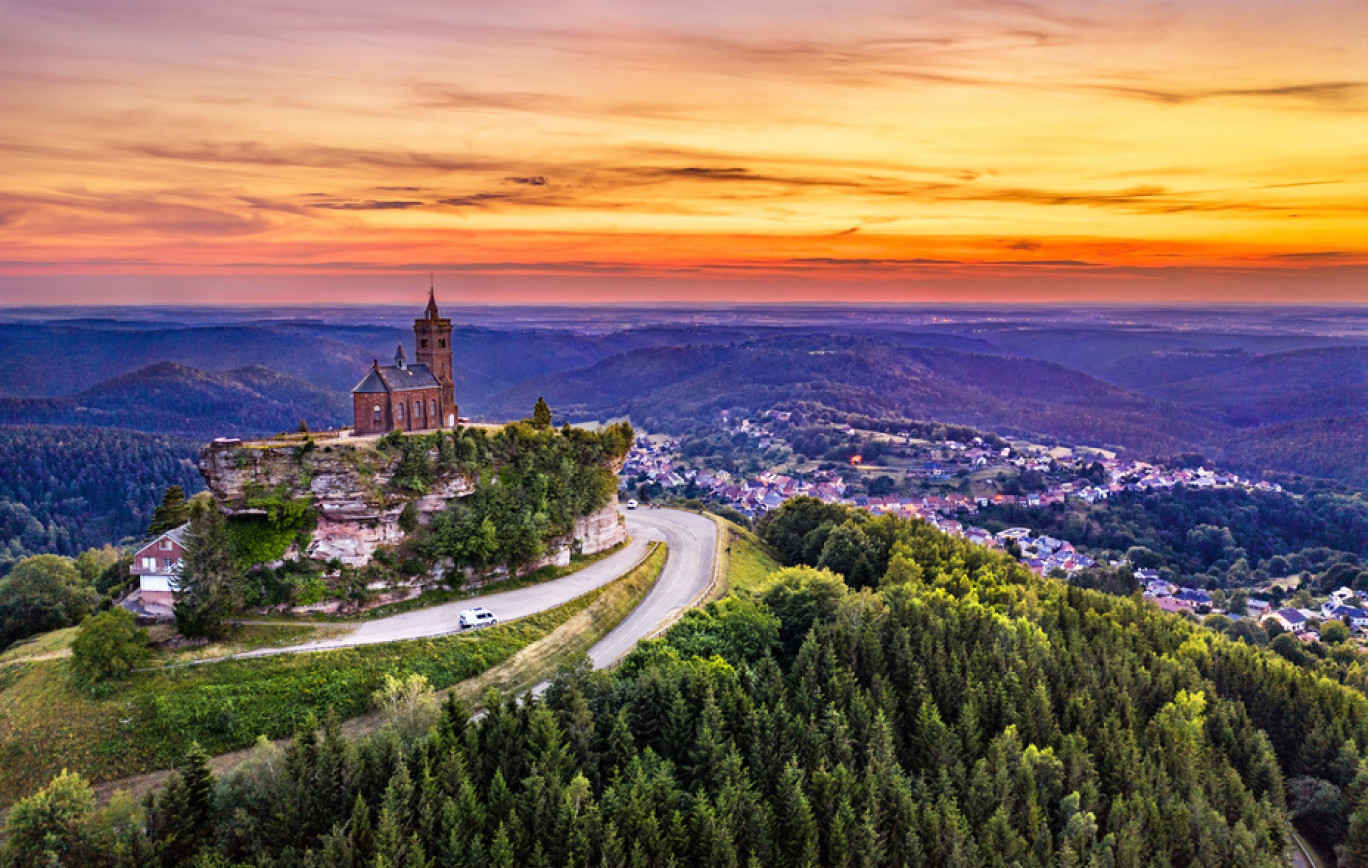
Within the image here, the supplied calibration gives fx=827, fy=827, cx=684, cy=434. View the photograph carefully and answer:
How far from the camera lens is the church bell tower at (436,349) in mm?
63062

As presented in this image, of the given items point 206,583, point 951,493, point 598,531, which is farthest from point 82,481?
point 951,493

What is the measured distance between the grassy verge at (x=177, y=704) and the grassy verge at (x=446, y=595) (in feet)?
14.6

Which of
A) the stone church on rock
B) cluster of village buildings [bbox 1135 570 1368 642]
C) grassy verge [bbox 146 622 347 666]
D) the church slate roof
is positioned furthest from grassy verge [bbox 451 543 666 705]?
cluster of village buildings [bbox 1135 570 1368 642]

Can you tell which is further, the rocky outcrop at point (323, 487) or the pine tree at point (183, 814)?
the rocky outcrop at point (323, 487)

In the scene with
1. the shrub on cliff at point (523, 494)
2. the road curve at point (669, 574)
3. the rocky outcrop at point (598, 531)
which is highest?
the shrub on cliff at point (523, 494)

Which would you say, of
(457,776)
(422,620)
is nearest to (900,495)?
(422,620)

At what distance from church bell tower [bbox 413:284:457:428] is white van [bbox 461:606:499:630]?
18.4m

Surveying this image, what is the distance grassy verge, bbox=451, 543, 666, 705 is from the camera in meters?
46.1

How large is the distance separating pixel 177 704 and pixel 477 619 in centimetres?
1548

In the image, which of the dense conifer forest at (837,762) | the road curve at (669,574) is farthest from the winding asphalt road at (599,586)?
the dense conifer forest at (837,762)

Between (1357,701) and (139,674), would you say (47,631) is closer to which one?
(139,674)

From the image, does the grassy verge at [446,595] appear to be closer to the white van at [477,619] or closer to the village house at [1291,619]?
the white van at [477,619]

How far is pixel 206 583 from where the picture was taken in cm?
4559

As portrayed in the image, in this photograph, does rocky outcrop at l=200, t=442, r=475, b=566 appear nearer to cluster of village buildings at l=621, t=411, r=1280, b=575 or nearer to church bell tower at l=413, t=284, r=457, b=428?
church bell tower at l=413, t=284, r=457, b=428
